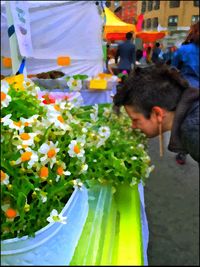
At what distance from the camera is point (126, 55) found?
584 centimetres

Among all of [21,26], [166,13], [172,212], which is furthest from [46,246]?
[172,212]

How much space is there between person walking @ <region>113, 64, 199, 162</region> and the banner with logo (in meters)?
0.69

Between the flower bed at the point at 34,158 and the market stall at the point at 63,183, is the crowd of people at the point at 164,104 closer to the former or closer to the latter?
the market stall at the point at 63,183

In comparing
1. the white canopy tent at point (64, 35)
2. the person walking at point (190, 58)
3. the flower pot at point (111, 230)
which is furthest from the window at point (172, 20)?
the white canopy tent at point (64, 35)

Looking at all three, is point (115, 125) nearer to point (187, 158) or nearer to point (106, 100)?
point (106, 100)

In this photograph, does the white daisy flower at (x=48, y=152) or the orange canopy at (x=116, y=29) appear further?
the orange canopy at (x=116, y=29)

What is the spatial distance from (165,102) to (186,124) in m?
0.16

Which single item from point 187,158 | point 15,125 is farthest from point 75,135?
point 187,158

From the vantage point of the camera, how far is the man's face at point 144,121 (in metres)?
1.46

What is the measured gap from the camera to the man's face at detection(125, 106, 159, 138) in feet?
4.81

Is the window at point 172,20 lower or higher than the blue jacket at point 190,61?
higher

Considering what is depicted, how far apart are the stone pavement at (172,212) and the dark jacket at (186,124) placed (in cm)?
19

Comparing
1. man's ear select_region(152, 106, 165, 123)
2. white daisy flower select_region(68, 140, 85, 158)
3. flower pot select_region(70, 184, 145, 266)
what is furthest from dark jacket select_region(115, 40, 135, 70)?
white daisy flower select_region(68, 140, 85, 158)

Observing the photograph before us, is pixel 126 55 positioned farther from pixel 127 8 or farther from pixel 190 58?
pixel 127 8
